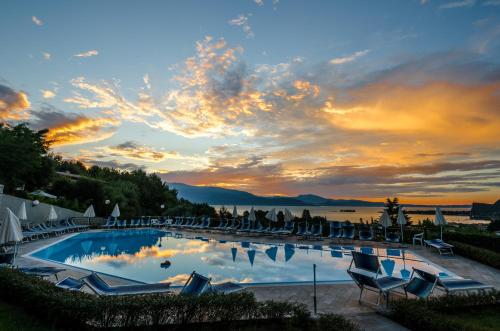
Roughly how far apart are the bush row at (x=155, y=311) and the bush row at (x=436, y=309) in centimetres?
111

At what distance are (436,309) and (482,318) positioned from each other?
0.68 m

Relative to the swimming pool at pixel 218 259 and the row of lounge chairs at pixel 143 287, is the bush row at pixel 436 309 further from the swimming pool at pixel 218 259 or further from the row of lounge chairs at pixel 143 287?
the swimming pool at pixel 218 259

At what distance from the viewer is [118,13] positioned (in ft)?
37.6

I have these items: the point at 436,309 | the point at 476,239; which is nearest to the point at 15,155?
the point at 436,309

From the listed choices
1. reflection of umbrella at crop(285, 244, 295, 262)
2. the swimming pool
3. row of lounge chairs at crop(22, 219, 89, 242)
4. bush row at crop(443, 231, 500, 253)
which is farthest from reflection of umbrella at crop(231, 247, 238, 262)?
row of lounge chairs at crop(22, 219, 89, 242)

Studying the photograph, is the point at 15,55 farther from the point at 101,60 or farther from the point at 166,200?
the point at 166,200

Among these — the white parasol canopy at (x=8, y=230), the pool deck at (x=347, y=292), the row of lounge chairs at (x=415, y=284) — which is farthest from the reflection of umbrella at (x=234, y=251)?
the white parasol canopy at (x=8, y=230)

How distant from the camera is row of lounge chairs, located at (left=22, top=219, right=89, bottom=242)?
14523mm

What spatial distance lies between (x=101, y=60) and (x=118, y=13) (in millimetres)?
2380

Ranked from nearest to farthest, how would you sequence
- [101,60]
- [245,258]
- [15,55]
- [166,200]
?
1. [245,258]
2. [15,55]
3. [101,60]
4. [166,200]

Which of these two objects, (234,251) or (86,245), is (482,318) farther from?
(86,245)

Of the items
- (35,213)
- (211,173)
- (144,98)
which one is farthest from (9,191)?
(211,173)

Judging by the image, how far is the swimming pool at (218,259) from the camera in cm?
873

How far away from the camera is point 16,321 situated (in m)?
4.29
